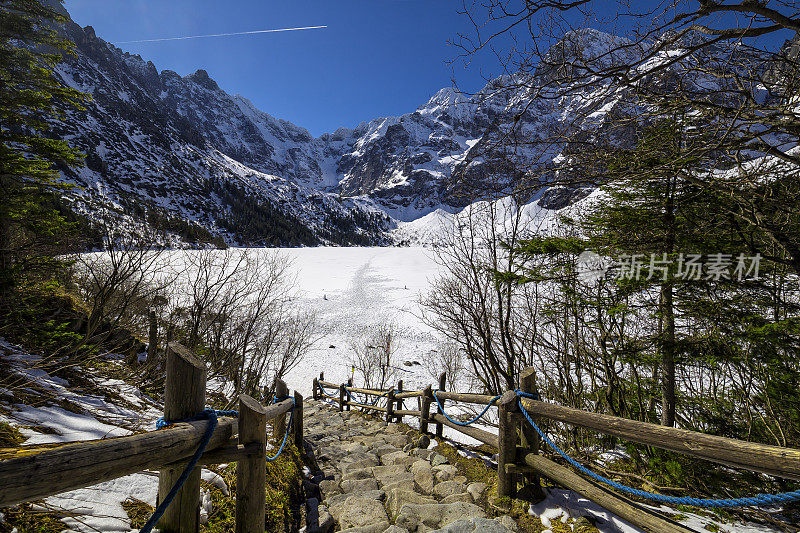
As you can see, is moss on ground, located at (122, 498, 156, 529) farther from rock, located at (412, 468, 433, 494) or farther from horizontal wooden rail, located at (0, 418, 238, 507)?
rock, located at (412, 468, 433, 494)

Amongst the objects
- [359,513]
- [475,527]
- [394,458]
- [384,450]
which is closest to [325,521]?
[359,513]

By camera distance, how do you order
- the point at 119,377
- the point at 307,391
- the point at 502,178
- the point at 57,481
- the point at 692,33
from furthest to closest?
the point at 307,391
the point at 119,377
the point at 502,178
the point at 692,33
the point at 57,481

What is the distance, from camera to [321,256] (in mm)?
66062

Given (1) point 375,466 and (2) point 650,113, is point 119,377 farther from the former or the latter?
(2) point 650,113

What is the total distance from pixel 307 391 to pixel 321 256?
5014 centimetres

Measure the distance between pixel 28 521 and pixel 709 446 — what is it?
3.80 m

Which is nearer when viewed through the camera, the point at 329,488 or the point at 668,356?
the point at 329,488

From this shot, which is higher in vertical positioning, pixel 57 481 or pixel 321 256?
pixel 321 256

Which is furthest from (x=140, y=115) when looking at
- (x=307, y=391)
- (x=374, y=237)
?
(x=307, y=391)

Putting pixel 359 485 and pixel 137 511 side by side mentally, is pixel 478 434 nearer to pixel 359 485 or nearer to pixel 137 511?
pixel 359 485

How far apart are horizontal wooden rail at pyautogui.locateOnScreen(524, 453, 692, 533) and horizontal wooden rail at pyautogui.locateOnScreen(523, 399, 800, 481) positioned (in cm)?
43

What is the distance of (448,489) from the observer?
3293mm

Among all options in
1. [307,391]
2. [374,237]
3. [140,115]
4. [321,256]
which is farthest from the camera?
[374,237]

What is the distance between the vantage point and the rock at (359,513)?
9.12 ft
